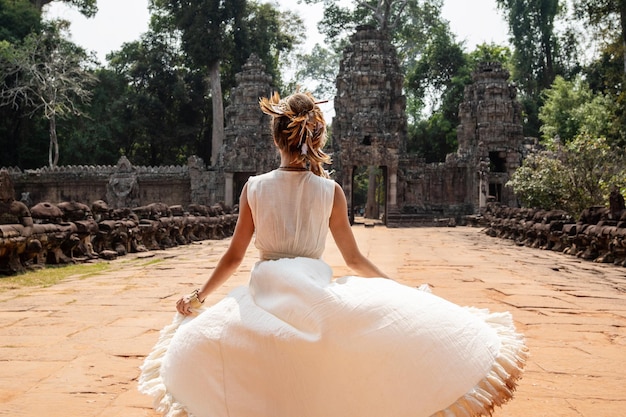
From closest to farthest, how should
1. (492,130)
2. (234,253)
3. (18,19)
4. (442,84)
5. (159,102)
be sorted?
(234,253), (492,130), (18,19), (159,102), (442,84)

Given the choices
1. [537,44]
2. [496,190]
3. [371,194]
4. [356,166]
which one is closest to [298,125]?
[356,166]

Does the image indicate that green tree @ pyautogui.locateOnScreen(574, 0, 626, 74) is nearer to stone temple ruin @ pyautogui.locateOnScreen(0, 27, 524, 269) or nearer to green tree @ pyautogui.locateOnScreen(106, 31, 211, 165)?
stone temple ruin @ pyautogui.locateOnScreen(0, 27, 524, 269)

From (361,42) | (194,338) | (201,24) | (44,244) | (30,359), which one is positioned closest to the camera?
(194,338)

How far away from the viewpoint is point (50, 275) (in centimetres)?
786

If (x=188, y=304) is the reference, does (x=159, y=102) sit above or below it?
above

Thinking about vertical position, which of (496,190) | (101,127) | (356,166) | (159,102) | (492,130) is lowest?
(496,190)

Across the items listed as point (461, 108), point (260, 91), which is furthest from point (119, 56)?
point (461, 108)

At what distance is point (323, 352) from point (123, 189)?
3051 centimetres

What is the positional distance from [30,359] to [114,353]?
1.60ft

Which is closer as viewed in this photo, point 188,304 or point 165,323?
point 188,304

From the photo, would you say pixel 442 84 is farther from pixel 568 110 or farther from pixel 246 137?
pixel 246 137

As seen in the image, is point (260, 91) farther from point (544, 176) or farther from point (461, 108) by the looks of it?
point (544, 176)

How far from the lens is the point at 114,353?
12.6 ft

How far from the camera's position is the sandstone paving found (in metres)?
2.96
